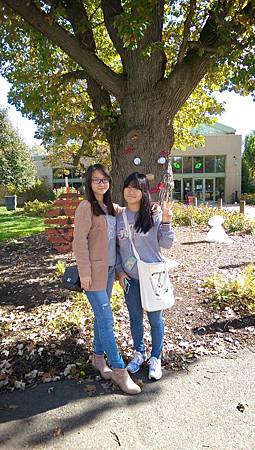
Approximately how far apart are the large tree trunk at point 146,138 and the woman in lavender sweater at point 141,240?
2677 mm

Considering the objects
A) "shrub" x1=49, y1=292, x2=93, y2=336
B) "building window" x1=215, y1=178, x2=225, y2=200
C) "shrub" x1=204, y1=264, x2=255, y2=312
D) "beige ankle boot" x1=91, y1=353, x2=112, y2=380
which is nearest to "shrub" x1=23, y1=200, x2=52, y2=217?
"building window" x1=215, y1=178, x2=225, y2=200

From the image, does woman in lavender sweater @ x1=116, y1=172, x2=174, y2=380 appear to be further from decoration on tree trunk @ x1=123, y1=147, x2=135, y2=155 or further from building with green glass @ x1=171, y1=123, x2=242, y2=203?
building with green glass @ x1=171, y1=123, x2=242, y2=203

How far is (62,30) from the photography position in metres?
5.60

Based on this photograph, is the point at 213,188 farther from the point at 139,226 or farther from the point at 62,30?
the point at 139,226

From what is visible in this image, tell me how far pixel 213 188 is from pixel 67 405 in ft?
104

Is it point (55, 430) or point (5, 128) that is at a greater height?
point (5, 128)

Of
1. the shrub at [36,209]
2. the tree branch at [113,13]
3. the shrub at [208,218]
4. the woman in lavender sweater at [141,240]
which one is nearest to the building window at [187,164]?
the shrub at [36,209]

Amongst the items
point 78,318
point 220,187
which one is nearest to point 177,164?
point 220,187

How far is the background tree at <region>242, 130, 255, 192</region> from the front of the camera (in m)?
34.9

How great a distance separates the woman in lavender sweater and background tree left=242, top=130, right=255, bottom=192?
34.1 meters

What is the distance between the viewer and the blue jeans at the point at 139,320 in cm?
324

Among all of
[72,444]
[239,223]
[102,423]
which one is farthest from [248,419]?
[239,223]

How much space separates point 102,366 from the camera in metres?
3.28

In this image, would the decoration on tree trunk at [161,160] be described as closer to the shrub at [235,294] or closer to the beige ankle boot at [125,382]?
the shrub at [235,294]
